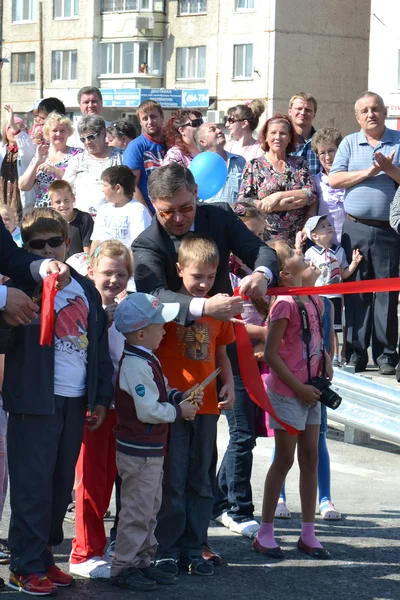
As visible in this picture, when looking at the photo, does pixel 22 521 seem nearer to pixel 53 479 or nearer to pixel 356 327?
pixel 53 479

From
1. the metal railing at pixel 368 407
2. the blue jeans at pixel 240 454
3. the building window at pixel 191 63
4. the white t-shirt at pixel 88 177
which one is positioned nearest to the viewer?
the blue jeans at pixel 240 454

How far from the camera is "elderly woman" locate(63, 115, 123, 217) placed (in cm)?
993

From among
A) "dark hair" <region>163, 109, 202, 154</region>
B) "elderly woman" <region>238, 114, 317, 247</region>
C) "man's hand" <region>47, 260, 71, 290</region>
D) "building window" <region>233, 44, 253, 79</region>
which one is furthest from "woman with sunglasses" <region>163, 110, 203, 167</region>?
"building window" <region>233, 44, 253, 79</region>

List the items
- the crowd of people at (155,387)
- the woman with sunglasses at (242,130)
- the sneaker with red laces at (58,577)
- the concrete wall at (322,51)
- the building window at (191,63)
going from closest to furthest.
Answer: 1. the crowd of people at (155,387)
2. the sneaker with red laces at (58,577)
3. the woman with sunglasses at (242,130)
4. the concrete wall at (322,51)
5. the building window at (191,63)

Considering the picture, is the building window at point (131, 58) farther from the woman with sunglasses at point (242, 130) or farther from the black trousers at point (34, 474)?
the black trousers at point (34, 474)

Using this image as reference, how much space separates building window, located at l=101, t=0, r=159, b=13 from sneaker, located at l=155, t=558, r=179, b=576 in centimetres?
5225

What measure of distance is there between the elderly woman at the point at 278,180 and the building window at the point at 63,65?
4954 cm

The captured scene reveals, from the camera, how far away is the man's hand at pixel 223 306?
5.15 metres

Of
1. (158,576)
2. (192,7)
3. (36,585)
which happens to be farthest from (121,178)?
(192,7)

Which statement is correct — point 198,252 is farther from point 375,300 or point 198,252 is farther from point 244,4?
point 244,4

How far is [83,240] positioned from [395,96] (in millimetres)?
27006

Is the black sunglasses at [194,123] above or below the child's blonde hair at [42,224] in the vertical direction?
above

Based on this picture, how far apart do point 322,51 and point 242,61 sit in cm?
378

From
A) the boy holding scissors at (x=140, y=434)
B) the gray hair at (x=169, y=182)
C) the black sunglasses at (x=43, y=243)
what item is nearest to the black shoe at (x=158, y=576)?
the boy holding scissors at (x=140, y=434)
